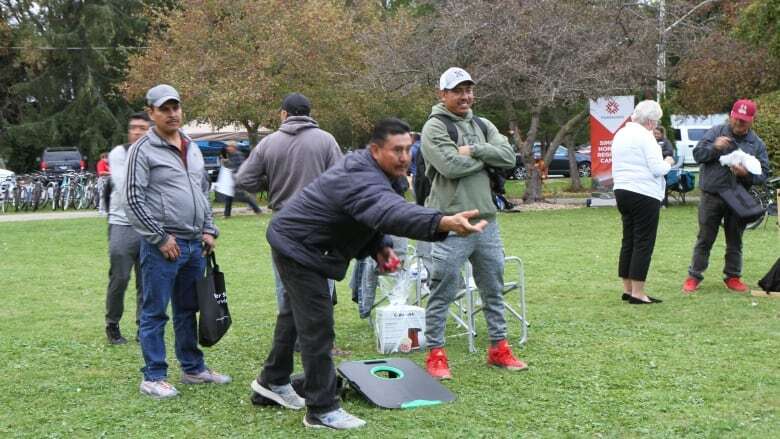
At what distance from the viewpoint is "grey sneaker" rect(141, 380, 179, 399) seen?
5754mm

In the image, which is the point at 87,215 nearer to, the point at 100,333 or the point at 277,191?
the point at 100,333

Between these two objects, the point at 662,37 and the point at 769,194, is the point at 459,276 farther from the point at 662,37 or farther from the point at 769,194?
the point at 662,37

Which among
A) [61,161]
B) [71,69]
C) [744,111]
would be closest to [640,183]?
[744,111]

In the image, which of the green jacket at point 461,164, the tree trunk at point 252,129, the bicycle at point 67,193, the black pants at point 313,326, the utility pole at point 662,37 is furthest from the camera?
the bicycle at point 67,193

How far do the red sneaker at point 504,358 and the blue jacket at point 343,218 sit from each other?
164 cm

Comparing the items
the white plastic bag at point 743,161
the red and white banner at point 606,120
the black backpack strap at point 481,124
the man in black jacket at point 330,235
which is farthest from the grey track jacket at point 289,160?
the red and white banner at point 606,120

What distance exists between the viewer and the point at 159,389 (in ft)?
18.9

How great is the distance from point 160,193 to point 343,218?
1.58 meters

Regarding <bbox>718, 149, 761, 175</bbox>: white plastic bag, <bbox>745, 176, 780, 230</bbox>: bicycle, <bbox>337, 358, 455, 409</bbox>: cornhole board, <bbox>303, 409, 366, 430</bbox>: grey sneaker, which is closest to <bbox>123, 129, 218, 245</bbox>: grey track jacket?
<bbox>337, 358, 455, 409</bbox>: cornhole board

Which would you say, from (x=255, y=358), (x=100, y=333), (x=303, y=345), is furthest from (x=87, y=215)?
(x=303, y=345)

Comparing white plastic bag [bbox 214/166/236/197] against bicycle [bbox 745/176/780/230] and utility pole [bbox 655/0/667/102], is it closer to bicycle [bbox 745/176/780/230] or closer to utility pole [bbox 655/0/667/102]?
bicycle [bbox 745/176/780/230]

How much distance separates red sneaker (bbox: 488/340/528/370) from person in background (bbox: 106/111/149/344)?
270 cm

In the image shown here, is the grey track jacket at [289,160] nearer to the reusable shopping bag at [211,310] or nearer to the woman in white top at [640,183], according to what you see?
the reusable shopping bag at [211,310]

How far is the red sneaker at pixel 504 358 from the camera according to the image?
6281 millimetres
